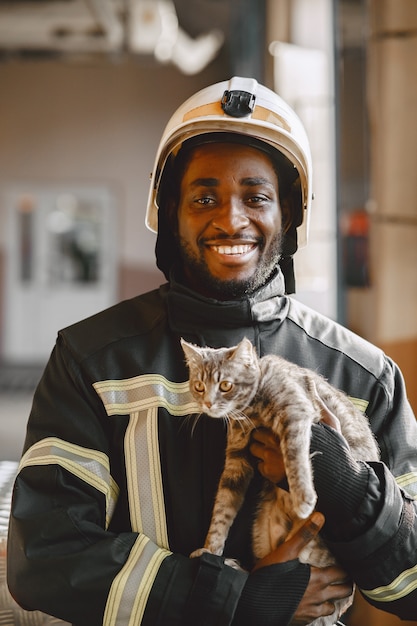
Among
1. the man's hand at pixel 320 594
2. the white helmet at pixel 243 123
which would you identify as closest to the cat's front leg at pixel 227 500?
the man's hand at pixel 320 594

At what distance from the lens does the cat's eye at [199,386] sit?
170 cm

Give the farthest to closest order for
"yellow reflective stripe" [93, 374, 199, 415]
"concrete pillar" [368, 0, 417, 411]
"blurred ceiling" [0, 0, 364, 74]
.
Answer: "blurred ceiling" [0, 0, 364, 74]
"concrete pillar" [368, 0, 417, 411]
"yellow reflective stripe" [93, 374, 199, 415]

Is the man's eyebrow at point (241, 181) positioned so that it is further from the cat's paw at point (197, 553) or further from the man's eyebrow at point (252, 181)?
the cat's paw at point (197, 553)

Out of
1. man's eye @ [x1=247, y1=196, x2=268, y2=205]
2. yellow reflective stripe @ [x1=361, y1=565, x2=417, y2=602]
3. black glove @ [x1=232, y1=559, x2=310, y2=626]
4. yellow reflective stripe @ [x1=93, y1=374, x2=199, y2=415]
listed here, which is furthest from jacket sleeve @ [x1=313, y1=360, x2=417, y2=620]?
man's eye @ [x1=247, y1=196, x2=268, y2=205]

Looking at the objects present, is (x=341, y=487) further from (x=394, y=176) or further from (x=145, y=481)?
(x=394, y=176)

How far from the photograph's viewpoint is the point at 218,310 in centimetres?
183

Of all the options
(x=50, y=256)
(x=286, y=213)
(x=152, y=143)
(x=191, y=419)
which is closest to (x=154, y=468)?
(x=191, y=419)

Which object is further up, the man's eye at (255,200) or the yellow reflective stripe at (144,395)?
the man's eye at (255,200)

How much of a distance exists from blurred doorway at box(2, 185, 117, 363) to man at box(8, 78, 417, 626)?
1136 centimetres

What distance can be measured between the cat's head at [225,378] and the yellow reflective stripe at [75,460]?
27 cm

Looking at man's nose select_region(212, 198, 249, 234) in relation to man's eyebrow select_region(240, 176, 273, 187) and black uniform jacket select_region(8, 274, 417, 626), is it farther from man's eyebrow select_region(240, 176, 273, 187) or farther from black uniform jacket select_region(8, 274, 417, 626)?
black uniform jacket select_region(8, 274, 417, 626)

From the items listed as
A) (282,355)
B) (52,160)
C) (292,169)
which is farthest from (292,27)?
(52,160)

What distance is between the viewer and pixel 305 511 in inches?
62.1

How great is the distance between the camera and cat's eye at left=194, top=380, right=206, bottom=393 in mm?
1702
